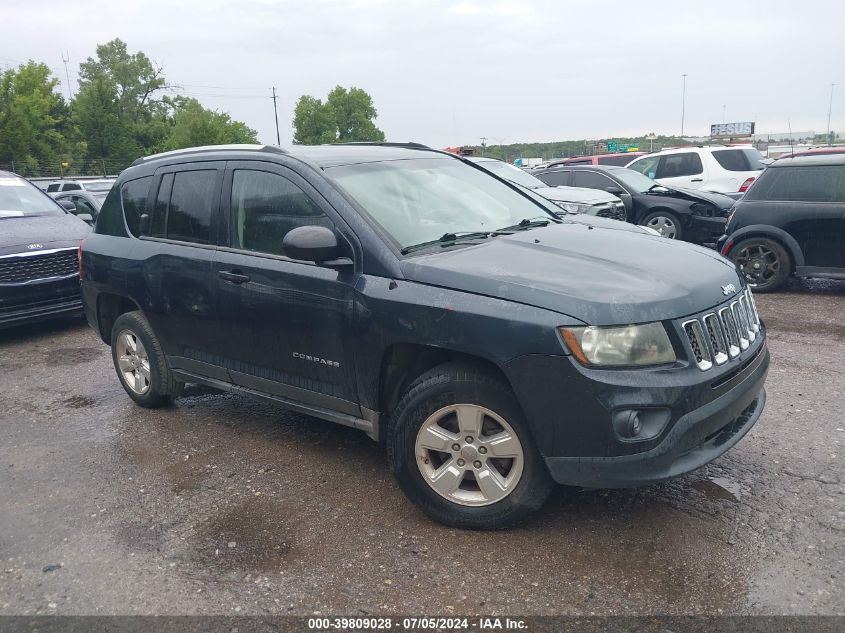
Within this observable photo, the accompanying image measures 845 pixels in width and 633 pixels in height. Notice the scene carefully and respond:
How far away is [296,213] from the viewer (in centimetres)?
399

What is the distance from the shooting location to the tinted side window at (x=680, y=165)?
15.5 meters

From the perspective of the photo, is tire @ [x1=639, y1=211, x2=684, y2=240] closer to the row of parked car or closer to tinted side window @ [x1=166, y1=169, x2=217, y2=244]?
the row of parked car

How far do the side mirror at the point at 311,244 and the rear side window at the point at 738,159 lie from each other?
13694 millimetres

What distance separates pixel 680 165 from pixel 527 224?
41.9ft

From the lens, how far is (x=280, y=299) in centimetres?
395

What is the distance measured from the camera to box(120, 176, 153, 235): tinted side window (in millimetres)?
5072

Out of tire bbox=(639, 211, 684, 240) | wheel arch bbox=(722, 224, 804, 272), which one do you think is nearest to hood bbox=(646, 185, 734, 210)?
tire bbox=(639, 211, 684, 240)

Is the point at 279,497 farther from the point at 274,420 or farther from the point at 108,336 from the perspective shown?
the point at 108,336

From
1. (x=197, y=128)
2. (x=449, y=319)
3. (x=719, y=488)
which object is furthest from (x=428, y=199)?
(x=197, y=128)

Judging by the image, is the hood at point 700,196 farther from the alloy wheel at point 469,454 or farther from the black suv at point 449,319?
the alloy wheel at point 469,454

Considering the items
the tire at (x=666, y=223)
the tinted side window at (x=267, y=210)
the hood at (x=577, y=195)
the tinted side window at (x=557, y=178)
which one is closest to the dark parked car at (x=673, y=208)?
the tire at (x=666, y=223)

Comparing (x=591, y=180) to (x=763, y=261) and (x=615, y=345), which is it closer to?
(x=763, y=261)

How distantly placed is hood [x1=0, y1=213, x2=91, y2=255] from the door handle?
182 inches

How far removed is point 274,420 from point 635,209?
9257 millimetres
